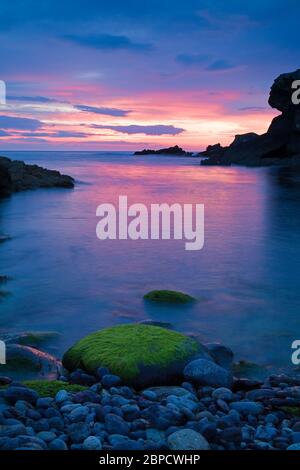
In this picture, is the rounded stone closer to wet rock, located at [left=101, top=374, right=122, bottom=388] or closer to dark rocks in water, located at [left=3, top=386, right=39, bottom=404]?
dark rocks in water, located at [left=3, top=386, right=39, bottom=404]

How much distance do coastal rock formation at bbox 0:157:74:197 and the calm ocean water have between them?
404 centimetres

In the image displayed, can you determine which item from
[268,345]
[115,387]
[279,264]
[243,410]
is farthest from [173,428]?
[279,264]

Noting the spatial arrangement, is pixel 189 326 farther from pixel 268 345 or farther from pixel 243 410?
pixel 243 410

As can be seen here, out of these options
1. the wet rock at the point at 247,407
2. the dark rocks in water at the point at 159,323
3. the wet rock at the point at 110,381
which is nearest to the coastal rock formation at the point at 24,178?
the dark rocks in water at the point at 159,323

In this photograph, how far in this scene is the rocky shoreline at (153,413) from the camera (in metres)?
4.46

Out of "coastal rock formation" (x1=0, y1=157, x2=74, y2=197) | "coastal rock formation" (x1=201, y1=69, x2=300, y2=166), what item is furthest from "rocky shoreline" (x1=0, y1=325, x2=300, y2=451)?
"coastal rock formation" (x1=201, y1=69, x2=300, y2=166)

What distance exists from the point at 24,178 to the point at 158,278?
21531mm

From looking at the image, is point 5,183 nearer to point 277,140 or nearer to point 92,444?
point 92,444

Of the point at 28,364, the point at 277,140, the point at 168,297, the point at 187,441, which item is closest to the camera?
the point at 187,441

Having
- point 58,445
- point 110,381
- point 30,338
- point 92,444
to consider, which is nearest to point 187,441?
point 92,444

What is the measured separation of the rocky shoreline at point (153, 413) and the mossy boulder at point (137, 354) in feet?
0.31

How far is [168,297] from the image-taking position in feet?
33.9

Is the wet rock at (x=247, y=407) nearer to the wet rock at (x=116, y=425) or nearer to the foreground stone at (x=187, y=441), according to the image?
the foreground stone at (x=187, y=441)

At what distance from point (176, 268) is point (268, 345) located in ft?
18.6
